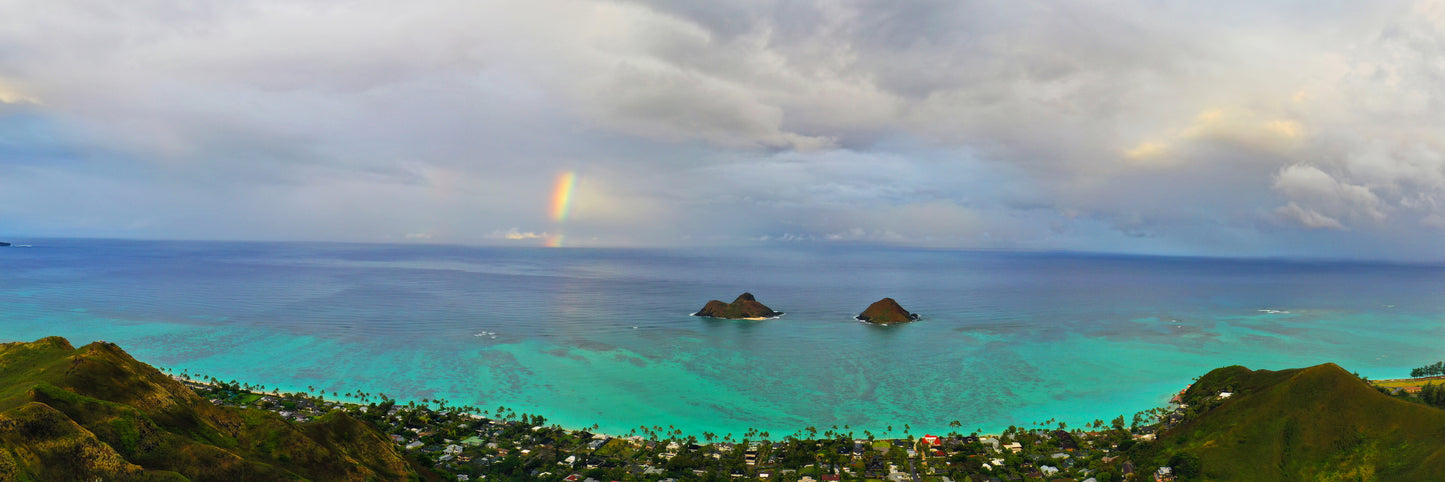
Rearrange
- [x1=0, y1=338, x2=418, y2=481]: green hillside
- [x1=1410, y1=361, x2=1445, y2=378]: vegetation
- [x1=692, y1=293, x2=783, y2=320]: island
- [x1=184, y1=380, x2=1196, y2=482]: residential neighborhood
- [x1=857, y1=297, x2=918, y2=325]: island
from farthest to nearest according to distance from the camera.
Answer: [x1=692, y1=293, x2=783, y2=320]: island
[x1=857, y1=297, x2=918, y2=325]: island
[x1=1410, y1=361, x2=1445, y2=378]: vegetation
[x1=184, y1=380, x2=1196, y2=482]: residential neighborhood
[x1=0, y1=338, x2=418, y2=481]: green hillside

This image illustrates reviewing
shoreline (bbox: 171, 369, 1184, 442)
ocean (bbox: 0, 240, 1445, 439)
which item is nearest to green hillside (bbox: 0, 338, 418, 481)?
shoreline (bbox: 171, 369, 1184, 442)

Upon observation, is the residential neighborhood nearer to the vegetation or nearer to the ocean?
the ocean

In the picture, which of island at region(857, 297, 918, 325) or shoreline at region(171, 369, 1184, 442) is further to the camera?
island at region(857, 297, 918, 325)

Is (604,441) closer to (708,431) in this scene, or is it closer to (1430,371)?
(708,431)

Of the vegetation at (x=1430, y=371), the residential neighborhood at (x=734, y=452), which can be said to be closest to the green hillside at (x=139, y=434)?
the residential neighborhood at (x=734, y=452)

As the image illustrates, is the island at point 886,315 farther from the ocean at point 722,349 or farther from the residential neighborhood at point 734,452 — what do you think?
the residential neighborhood at point 734,452

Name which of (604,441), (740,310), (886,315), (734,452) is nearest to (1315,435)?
(734,452)

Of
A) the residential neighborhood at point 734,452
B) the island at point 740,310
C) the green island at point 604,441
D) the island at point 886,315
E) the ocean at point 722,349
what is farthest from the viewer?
the island at point 740,310
